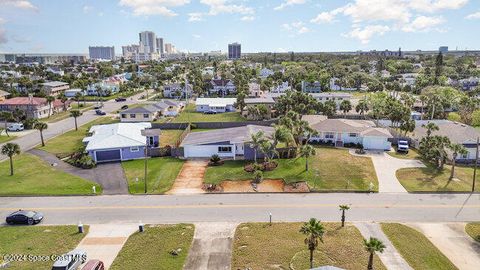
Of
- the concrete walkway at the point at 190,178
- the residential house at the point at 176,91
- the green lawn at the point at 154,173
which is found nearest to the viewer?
the concrete walkway at the point at 190,178

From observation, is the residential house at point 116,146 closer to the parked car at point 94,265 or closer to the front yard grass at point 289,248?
the front yard grass at point 289,248

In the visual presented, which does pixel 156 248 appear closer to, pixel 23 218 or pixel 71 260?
pixel 71 260

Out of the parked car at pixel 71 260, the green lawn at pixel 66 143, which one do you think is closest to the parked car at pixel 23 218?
the parked car at pixel 71 260

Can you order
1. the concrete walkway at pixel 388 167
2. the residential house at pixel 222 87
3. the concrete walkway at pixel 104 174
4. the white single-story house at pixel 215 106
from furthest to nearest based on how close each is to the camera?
the residential house at pixel 222 87, the white single-story house at pixel 215 106, the concrete walkway at pixel 104 174, the concrete walkway at pixel 388 167

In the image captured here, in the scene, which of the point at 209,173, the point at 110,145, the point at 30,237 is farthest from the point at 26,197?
the point at 209,173

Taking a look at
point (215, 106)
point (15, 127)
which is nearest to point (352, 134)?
point (215, 106)

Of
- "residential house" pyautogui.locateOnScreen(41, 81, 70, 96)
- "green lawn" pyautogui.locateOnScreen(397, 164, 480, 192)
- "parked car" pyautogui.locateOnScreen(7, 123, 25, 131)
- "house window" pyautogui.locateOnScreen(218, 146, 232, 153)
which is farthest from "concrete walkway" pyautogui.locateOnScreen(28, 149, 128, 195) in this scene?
"residential house" pyautogui.locateOnScreen(41, 81, 70, 96)

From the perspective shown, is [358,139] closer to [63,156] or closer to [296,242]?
[296,242]
